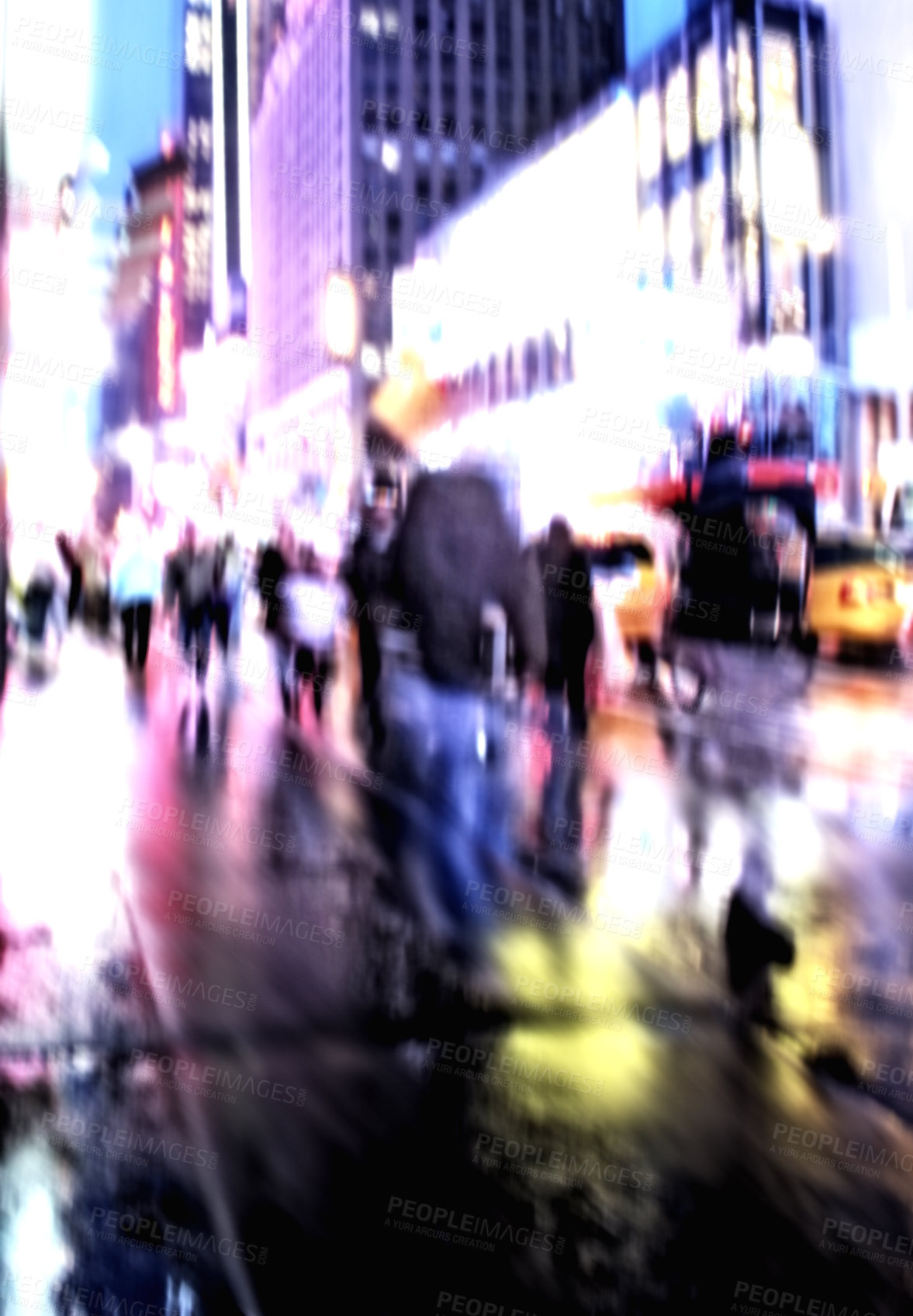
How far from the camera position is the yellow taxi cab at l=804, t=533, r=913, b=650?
134 inches

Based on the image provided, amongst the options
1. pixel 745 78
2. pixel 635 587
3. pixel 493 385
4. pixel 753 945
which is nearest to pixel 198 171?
pixel 493 385

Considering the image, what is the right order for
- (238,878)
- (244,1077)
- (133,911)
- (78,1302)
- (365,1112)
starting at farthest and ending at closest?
(238,878), (133,911), (244,1077), (365,1112), (78,1302)

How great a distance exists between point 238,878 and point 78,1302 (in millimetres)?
1638

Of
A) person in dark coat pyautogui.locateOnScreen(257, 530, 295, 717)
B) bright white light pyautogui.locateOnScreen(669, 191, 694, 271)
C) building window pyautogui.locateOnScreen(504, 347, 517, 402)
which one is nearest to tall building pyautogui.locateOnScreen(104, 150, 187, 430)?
person in dark coat pyautogui.locateOnScreen(257, 530, 295, 717)

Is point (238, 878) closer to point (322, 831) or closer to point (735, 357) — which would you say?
point (322, 831)

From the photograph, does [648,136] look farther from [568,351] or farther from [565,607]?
[565,607]

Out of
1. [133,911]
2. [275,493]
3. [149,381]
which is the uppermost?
[149,381]

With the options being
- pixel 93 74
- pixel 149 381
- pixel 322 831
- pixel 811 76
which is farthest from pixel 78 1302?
pixel 811 76

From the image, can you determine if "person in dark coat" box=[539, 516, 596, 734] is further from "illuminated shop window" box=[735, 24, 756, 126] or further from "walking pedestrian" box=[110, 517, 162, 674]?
"illuminated shop window" box=[735, 24, 756, 126]

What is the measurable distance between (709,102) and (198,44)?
144cm

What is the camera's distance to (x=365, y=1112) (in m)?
2.27

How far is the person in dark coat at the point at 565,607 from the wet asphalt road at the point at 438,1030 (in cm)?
20

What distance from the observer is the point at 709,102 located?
3441mm

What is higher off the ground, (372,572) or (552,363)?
(552,363)
